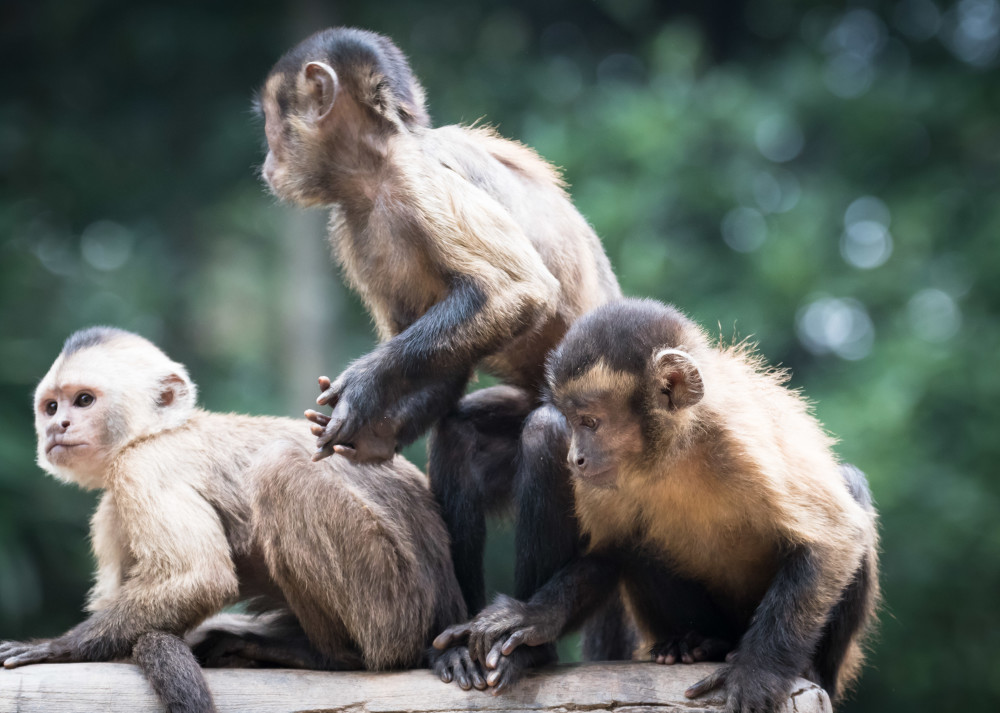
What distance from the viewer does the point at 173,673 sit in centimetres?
439

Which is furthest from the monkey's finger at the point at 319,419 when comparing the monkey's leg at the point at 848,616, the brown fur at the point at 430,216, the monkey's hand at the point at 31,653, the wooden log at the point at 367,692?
the monkey's leg at the point at 848,616

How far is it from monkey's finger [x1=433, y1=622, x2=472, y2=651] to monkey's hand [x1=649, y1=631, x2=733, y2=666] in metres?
0.91

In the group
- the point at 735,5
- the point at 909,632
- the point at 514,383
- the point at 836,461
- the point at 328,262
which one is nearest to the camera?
the point at 836,461

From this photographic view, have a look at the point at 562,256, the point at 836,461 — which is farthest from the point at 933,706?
the point at 562,256

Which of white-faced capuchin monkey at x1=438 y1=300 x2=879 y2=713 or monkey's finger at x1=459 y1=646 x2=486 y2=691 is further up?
white-faced capuchin monkey at x1=438 y1=300 x2=879 y2=713

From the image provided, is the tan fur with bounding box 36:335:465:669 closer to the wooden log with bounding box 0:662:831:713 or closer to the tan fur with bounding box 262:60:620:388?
the wooden log with bounding box 0:662:831:713

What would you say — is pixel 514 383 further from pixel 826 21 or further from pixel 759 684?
pixel 826 21

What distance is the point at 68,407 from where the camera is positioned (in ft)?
17.2

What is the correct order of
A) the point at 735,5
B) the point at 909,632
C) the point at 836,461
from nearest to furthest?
the point at 836,461, the point at 909,632, the point at 735,5

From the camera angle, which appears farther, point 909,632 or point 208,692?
point 909,632

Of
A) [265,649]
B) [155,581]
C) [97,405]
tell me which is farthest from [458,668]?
[97,405]

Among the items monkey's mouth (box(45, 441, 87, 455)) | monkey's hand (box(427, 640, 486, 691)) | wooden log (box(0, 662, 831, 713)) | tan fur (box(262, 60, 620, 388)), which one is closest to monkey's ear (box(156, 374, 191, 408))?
monkey's mouth (box(45, 441, 87, 455))

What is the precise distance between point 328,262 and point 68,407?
8.33 meters

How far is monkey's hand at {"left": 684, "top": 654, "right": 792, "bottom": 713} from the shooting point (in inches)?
171
